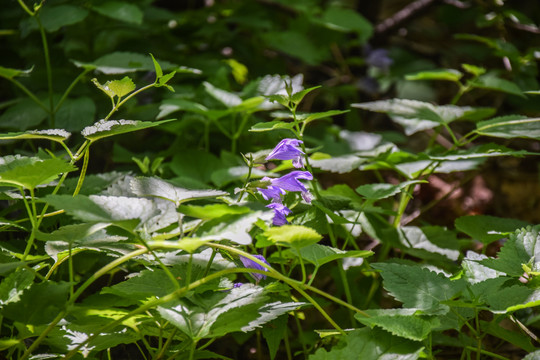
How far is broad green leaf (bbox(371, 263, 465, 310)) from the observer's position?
99 cm

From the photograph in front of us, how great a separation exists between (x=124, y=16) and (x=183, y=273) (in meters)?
1.25

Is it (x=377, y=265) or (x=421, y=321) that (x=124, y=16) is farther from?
(x=421, y=321)

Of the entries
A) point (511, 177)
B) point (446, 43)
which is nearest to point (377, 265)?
point (511, 177)

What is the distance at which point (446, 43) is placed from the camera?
12.0 ft

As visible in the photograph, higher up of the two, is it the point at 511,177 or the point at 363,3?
the point at 363,3

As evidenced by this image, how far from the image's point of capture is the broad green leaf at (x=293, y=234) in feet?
2.87

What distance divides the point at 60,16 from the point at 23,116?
407mm

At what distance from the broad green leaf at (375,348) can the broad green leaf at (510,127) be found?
0.77 m

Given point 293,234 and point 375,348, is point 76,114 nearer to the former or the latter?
point 293,234

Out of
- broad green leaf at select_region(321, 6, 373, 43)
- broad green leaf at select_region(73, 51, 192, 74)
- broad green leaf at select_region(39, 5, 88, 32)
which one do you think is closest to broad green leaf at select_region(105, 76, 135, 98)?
broad green leaf at select_region(73, 51, 192, 74)

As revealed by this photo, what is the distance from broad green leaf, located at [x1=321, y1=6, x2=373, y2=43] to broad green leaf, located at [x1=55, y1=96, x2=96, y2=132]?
1.36m

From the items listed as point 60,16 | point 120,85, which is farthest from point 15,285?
point 60,16

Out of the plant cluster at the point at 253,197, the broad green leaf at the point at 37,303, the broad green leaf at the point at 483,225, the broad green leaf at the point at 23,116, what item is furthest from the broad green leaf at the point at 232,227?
the broad green leaf at the point at 23,116

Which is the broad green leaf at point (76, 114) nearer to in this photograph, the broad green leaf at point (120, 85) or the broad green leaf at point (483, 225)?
the broad green leaf at point (120, 85)
